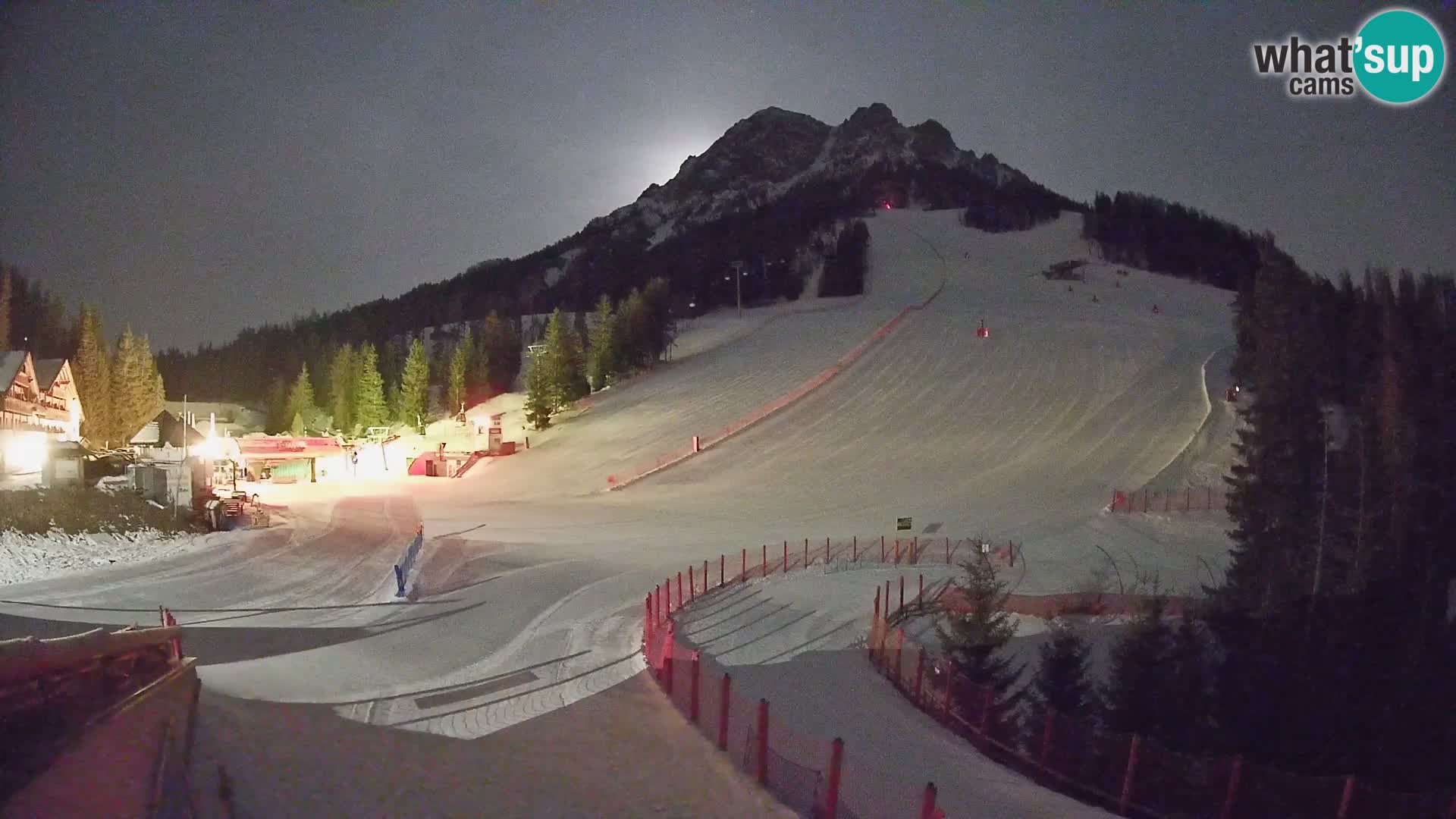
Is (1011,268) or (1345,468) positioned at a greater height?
(1011,268)

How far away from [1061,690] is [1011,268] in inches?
4385

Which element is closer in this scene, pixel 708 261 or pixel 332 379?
pixel 332 379

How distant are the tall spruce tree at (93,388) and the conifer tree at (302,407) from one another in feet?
86.3

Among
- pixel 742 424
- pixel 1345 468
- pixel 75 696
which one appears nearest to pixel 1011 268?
pixel 742 424

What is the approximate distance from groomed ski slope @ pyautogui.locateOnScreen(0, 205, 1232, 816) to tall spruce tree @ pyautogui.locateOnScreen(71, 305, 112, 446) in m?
23.3

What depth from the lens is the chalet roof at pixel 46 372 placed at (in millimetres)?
49966

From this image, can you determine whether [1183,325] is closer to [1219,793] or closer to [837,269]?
[837,269]

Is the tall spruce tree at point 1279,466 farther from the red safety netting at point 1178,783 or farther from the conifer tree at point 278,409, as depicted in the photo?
the conifer tree at point 278,409

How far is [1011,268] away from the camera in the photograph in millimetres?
118438

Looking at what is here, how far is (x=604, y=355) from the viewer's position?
6900 cm

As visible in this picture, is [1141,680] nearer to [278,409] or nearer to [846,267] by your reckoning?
[278,409]

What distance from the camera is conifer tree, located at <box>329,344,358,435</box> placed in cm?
8675

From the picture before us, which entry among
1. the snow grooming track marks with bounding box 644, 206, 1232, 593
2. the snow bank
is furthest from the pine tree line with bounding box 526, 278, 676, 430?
the snow bank

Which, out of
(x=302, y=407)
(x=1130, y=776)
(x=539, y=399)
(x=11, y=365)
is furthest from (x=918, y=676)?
(x=302, y=407)
